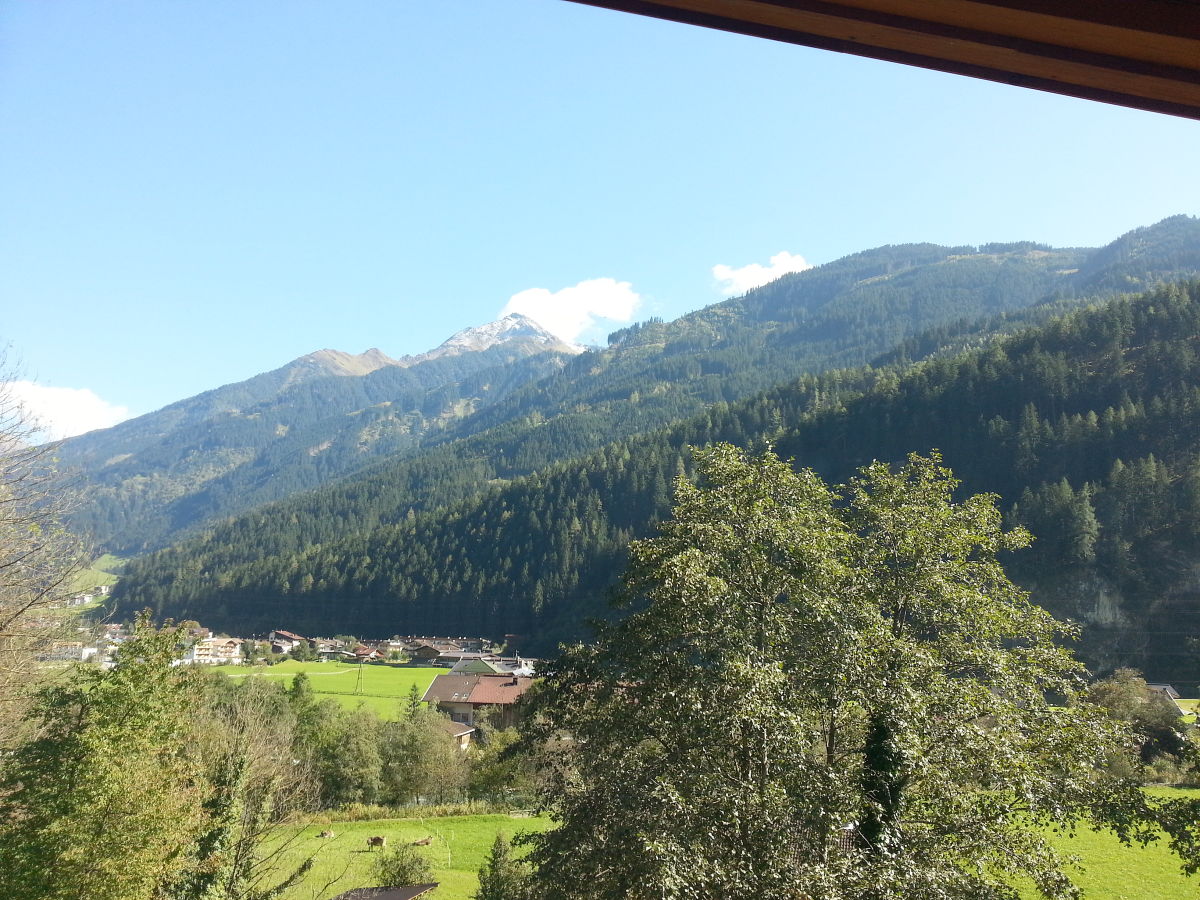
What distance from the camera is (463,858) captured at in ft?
120

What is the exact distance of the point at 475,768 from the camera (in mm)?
47469

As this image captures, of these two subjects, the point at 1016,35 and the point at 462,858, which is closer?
the point at 1016,35

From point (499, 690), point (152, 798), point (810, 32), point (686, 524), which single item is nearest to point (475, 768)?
point (499, 690)

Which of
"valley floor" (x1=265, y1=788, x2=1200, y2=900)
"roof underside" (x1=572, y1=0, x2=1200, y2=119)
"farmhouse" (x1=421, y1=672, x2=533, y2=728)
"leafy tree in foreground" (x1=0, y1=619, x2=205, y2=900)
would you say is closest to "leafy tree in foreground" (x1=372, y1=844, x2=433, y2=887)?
"valley floor" (x1=265, y1=788, x2=1200, y2=900)

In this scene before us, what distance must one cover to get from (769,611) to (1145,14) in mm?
11580

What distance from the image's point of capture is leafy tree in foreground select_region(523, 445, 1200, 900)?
1001 cm

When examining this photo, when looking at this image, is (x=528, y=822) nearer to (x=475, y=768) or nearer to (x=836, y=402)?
(x=475, y=768)

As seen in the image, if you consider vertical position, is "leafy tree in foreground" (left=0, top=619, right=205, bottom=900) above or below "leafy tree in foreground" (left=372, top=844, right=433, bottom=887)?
above

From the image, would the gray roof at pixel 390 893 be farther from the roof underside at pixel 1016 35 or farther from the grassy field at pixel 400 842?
the roof underside at pixel 1016 35

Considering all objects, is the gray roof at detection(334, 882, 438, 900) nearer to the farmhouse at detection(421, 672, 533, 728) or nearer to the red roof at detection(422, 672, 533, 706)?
the farmhouse at detection(421, 672, 533, 728)

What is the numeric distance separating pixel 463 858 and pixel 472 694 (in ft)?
Result: 113

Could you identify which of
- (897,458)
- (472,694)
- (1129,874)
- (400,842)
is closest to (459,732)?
(472,694)

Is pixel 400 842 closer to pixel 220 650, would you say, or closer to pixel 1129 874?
pixel 1129 874

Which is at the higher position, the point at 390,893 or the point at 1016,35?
the point at 1016,35
